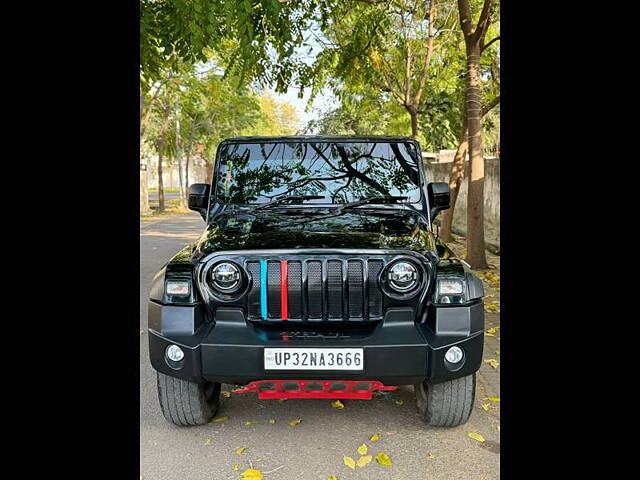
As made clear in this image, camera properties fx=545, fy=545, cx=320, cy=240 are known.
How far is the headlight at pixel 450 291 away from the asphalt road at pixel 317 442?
0.95 m

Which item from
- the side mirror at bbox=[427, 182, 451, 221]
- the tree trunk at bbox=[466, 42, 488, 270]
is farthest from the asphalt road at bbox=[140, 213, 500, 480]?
the tree trunk at bbox=[466, 42, 488, 270]

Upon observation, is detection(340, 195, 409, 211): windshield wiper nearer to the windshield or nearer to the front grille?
the windshield

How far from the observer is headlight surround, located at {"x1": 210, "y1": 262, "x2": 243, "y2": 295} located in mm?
3182

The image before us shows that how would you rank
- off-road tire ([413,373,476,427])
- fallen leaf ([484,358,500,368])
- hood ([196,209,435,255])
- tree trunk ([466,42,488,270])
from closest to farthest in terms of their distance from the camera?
hood ([196,209,435,255]), off-road tire ([413,373,476,427]), fallen leaf ([484,358,500,368]), tree trunk ([466,42,488,270])

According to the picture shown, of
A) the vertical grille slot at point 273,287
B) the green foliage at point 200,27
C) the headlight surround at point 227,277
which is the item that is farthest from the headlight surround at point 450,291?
the green foliage at point 200,27

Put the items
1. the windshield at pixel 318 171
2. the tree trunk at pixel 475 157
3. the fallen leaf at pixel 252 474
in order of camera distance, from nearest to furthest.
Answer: the fallen leaf at pixel 252 474 < the windshield at pixel 318 171 < the tree trunk at pixel 475 157

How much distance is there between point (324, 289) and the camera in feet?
10.3

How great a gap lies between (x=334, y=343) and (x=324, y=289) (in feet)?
1.03

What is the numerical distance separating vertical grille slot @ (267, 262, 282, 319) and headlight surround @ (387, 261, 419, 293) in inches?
25.4

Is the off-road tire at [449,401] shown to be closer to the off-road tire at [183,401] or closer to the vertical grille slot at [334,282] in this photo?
the vertical grille slot at [334,282]

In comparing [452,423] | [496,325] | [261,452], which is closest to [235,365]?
[261,452]

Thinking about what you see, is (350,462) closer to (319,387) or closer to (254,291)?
(319,387)

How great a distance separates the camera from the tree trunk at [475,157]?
8.73 m
